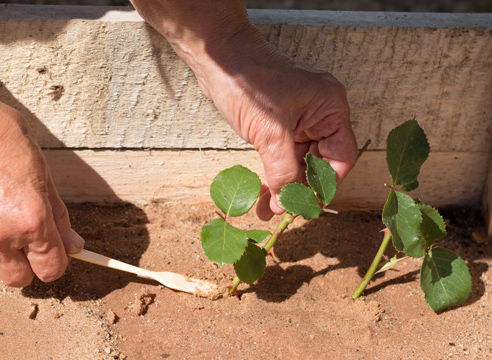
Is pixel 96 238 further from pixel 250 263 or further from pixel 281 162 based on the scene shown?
pixel 281 162

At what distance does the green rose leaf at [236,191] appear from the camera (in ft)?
4.20

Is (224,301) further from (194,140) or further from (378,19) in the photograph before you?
(378,19)

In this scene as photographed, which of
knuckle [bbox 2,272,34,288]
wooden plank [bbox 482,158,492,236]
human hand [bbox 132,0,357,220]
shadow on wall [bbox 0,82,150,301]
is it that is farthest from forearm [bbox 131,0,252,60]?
wooden plank [bbox 482,158,492,236]

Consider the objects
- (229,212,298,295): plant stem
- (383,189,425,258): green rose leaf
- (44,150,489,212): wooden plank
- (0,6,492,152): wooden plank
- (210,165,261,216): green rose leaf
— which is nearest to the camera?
(383,189,425,258): green rose leaf

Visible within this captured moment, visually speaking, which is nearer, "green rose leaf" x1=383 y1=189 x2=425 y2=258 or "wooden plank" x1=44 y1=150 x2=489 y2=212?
"green rose leaf" x1=383 y1=189 x2=425 y2=258

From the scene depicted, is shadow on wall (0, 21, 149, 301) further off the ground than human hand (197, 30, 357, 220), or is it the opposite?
human hand (197, 30, 357, 220)

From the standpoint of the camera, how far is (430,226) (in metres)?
1.29

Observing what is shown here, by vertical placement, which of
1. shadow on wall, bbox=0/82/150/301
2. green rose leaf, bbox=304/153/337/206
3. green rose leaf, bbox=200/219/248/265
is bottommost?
shadow on wall, bbox=0/82/150/301

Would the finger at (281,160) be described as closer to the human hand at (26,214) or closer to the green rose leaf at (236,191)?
the green rose leaf at (236,191)

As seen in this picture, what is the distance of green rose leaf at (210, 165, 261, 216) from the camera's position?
1280 mm

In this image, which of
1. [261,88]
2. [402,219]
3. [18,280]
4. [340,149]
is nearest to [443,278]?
[402,219]

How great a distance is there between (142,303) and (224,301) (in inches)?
10.0

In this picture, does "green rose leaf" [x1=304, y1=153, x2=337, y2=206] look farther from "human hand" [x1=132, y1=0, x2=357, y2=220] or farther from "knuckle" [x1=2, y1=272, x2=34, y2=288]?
"knuckle" [x1=2, y1=272, x2=34, y2=288]

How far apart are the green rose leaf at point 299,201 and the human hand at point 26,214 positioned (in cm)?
65
